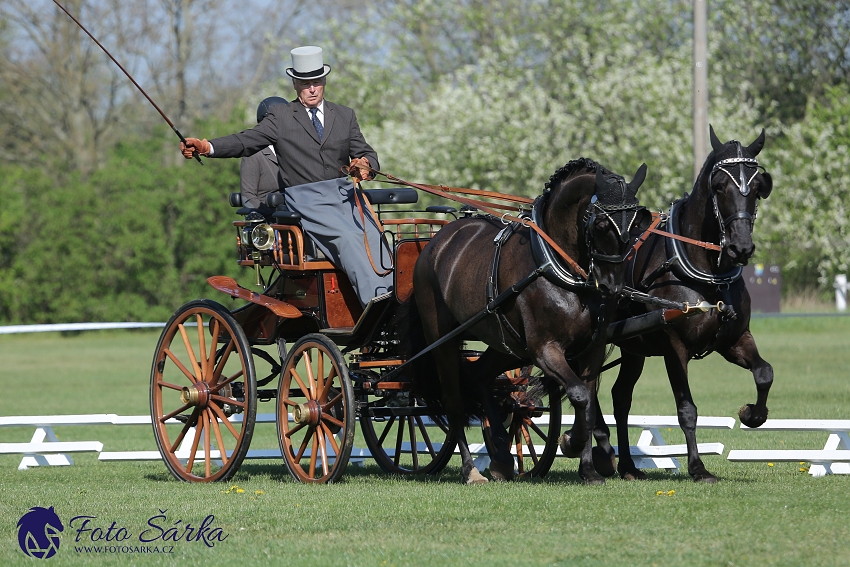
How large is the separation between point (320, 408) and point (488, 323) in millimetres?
1280

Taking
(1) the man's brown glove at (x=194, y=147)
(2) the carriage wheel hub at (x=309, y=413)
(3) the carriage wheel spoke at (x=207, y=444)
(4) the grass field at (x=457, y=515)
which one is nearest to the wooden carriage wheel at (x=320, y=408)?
(2) the carriage wheel hub at (x=309, y=413)

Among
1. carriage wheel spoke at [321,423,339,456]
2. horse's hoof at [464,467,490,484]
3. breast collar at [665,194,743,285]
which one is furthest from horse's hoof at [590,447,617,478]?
carriage wheel spoke at [321,423,339,456]

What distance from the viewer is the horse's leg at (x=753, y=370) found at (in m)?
7.30

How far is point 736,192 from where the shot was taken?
7.18 meters

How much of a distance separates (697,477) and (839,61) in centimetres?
2976

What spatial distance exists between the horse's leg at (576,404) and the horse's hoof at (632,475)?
0.50m

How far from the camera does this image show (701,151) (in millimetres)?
16125

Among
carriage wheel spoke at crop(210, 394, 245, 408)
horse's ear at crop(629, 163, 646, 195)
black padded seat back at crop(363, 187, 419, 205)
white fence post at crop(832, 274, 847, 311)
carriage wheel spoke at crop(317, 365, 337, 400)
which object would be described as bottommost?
white fence post at crop(832, 274, 847, 311)

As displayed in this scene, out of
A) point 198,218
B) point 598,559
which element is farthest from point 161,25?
point 598,559

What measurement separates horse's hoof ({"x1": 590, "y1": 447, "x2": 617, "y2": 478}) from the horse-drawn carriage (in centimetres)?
1

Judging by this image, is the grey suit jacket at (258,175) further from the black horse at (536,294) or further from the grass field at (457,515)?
the black horse at (536,294)

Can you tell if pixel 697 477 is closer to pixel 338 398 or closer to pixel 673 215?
pixel 673 215

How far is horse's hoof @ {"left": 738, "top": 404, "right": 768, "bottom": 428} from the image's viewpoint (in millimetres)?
7418

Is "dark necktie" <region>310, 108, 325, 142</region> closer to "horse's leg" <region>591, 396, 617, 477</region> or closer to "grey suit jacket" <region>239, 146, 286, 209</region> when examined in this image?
"grey suit jacket" <region>239, 146, 286, 209</region>
